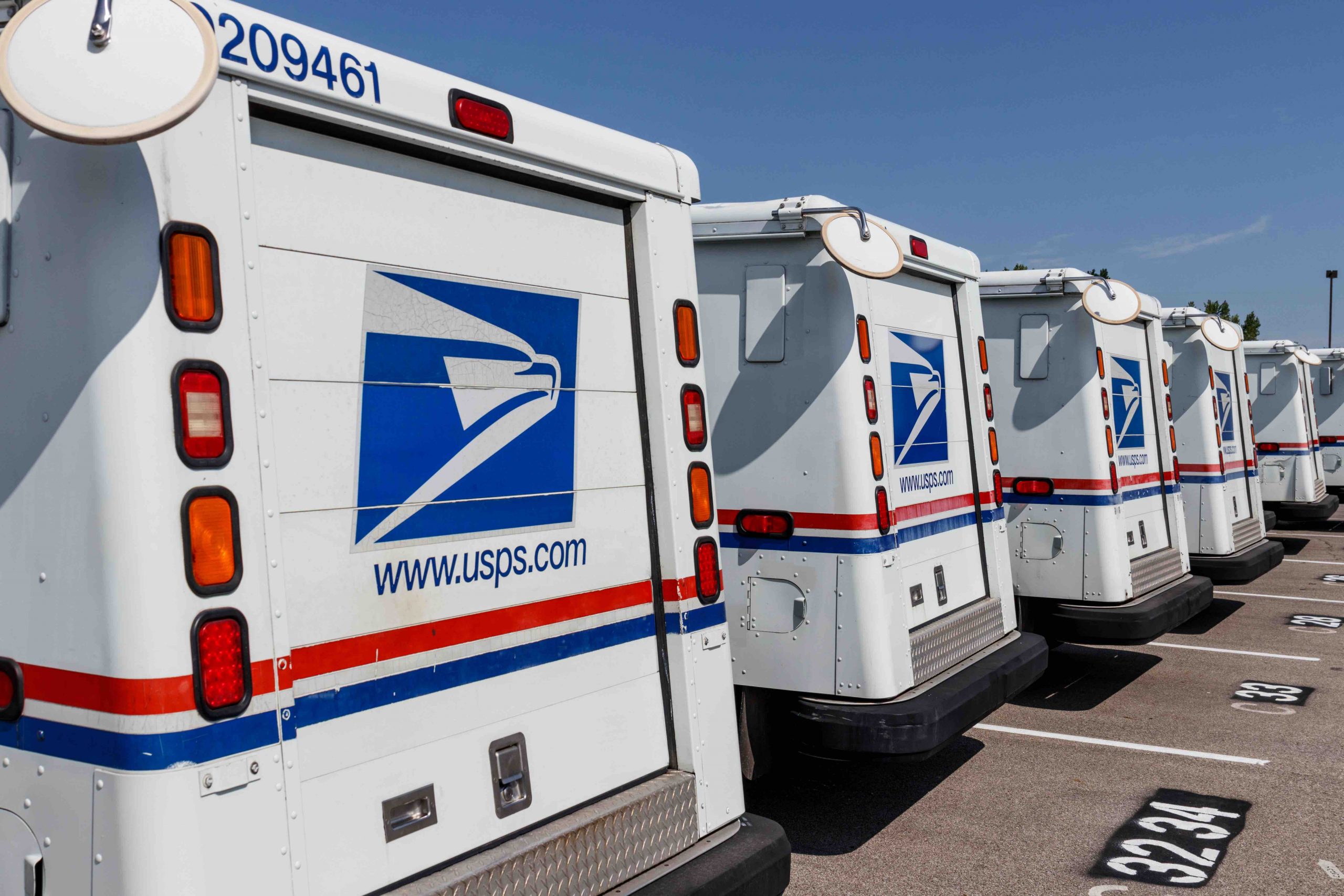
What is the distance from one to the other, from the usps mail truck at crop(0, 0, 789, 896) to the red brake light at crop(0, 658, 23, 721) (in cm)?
1

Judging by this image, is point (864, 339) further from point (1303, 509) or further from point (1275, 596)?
point (1303, 509)

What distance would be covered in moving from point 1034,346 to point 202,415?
6207mm

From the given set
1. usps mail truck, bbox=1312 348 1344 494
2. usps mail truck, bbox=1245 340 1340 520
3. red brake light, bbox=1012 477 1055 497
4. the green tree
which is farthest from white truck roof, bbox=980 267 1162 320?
the green tree

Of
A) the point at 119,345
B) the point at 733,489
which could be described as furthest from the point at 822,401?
the point at 119,345

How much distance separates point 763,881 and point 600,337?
5.56 ft

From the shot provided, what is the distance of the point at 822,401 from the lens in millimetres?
4777

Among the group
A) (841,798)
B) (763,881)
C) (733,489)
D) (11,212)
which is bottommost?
(841,798)

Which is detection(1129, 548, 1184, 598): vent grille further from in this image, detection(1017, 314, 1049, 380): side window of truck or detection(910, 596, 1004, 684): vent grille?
detection(910, 596, 1004, 684): vent grille

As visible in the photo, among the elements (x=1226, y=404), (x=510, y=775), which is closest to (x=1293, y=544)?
(x=1226, y=404)

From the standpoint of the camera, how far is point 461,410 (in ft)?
9.19

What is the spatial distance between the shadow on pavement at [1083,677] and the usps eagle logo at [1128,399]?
1.72 metres

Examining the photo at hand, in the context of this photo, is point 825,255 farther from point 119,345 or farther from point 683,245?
point 119,345

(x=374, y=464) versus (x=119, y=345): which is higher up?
(x=119, y=345)

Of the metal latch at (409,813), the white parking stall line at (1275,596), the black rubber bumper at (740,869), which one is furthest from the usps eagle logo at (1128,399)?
the metal latch at (409,813)
